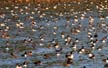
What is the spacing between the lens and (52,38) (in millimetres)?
31578

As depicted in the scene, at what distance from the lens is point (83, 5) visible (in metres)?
51.5

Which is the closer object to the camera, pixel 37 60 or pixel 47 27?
pixel 37 60

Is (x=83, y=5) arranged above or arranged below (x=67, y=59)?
above

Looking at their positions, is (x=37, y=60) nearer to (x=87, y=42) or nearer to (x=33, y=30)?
(x=87, y=42)

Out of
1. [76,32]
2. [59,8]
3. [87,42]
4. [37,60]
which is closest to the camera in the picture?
[37,60]

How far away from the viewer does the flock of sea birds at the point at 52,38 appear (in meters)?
25.1

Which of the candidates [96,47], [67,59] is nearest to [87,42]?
[96,47]

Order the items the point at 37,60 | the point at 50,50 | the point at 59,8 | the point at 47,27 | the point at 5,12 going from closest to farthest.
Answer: the point at 37,60
the point at 50,50
the point at 47,27
the point at 5,12
the point at 59,8

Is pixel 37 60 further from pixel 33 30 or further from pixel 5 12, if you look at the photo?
pixel 5 12

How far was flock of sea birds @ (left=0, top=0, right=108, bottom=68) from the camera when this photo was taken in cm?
2512

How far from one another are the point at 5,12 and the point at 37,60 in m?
19.9

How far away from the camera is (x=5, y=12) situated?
4419 centimetres

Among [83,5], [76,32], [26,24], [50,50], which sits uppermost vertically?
[83,5]

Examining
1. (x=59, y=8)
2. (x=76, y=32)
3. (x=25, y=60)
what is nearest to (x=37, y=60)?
(x=25, y=60)
